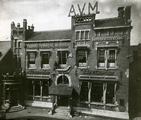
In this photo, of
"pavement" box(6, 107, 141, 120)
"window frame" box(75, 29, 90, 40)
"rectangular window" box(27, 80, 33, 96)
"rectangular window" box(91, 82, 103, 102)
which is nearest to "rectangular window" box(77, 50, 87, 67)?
"window frame" box(75, 29, 90, 40)

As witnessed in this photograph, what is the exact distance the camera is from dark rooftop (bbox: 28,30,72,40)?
15.6 metres

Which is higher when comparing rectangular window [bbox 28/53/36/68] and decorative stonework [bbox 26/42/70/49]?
decorative stonework [bbox 26/42/70/49]

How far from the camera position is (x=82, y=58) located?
46.3 feet

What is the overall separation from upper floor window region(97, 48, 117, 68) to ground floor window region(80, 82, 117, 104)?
6.43 feet

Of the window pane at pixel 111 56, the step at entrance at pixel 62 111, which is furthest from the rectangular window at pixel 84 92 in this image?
the window pane at pixel 111 56

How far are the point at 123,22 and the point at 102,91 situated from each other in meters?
7.81

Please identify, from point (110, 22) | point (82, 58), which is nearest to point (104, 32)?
point (110, 22)

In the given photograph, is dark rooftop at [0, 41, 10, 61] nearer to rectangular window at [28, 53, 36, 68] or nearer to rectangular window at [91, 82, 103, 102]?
rectangular window at [28, 53, 36, 68]

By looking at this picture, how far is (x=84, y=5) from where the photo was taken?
1235cm

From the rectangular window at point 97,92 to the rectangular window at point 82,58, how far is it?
2505mm

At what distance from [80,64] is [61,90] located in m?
3.68

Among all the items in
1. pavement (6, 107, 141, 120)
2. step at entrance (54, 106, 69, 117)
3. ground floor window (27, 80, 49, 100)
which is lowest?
pavement (6, 107, 141, 120)

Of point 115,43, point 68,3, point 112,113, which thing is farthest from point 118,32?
point 112,113

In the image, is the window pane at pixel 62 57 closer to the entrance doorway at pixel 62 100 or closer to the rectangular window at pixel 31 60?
the rectangular window at pixel 31 60
